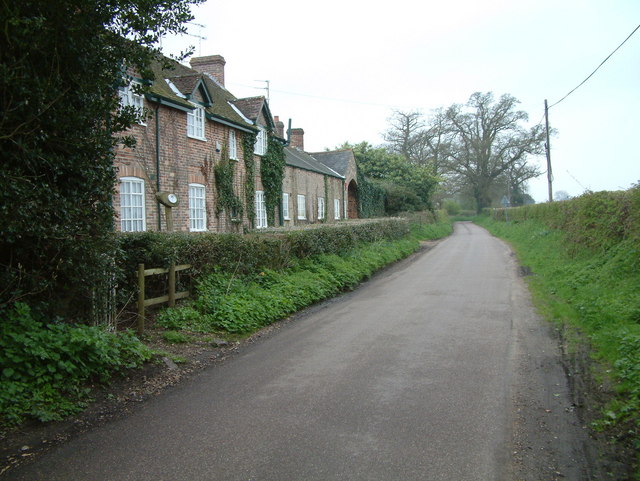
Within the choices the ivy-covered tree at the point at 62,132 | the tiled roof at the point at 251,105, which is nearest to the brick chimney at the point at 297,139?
the tiled roof at the point at 251,105

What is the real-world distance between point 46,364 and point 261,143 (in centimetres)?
1863

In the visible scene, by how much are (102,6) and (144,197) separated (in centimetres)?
984

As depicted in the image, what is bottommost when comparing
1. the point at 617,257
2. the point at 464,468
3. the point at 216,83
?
the point at 464,468

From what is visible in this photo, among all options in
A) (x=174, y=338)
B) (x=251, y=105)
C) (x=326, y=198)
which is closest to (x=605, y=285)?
(x=174, y=338)

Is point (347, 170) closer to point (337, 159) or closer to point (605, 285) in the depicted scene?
point (337, 159)

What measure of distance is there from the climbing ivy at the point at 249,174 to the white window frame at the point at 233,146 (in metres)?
0.59

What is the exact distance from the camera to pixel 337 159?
38.5 m

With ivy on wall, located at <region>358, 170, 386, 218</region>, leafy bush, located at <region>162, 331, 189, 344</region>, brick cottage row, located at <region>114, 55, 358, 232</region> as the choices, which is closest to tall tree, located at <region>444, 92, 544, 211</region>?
ivy on wall, located at <region>358, 170, 386, 218</region>

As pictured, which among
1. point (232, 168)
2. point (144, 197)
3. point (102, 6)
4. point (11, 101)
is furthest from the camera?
point (232, 168)

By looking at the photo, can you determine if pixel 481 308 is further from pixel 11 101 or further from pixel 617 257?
pixel 11 101

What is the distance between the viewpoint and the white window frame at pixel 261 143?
73.7 feet

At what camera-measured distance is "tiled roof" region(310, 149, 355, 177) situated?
37.3 m

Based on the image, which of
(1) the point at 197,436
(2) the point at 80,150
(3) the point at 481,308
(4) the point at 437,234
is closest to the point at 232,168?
(3) the point at 481,308

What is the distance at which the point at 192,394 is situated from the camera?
228 inches
